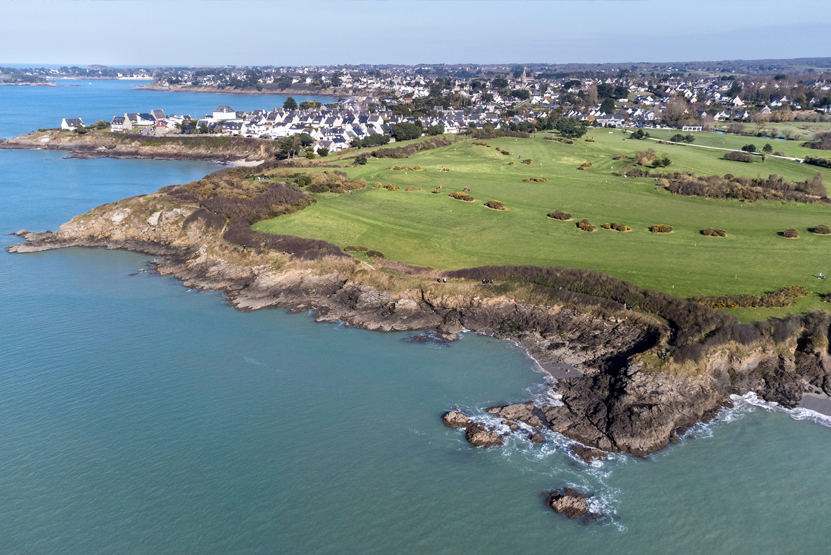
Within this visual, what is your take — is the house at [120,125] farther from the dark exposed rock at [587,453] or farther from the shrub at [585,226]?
the dark exposed rock at [587,453]

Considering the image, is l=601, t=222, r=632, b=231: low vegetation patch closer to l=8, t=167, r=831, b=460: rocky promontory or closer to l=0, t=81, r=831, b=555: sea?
l=8, t=167, r=831, b=460: rocky promontory

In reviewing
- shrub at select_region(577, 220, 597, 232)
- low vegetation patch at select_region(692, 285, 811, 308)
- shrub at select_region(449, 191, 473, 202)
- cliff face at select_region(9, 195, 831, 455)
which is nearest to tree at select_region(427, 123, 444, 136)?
shrub at select_region(449, 191, 473, 202)

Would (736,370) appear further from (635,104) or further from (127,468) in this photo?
(635,104)

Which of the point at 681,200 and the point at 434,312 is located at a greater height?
the point at 681,200

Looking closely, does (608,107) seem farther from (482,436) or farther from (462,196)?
(482,436)

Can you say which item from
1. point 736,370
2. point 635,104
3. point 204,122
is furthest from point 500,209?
point 635,104

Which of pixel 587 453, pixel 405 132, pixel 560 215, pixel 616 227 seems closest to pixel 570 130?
pixel 405 132
